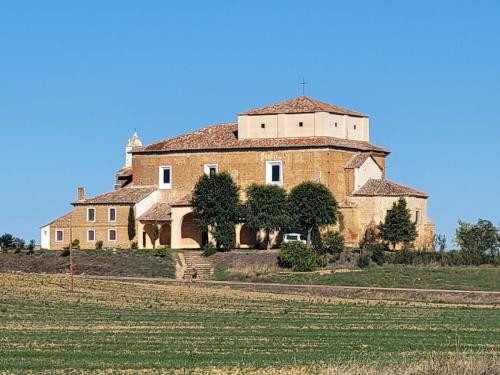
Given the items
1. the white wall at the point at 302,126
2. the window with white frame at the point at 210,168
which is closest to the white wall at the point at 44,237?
the window with white frame at the point at 210,168

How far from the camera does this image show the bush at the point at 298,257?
7681 cm

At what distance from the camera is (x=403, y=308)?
55219 millimetres

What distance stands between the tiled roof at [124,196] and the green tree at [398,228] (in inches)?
650

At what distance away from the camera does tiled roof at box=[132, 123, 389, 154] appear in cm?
8794

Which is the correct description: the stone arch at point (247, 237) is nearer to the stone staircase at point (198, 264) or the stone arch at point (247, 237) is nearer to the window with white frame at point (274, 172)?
the window with white frame at point (274, 172)

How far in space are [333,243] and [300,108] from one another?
11533 mm

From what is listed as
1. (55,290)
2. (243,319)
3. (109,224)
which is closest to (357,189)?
(109,224)

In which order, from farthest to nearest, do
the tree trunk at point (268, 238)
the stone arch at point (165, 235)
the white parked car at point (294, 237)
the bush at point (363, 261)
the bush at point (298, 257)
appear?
the stone arch at point (165, 235) → the tree trunk at point (268, 238) → the white parked car at point (294, 237) → the bush at point (298, 257) → the bush at point (363, 261)

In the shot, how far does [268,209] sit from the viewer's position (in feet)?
279

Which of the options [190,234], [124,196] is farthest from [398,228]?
[124,196]

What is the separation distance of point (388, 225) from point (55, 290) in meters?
28.8

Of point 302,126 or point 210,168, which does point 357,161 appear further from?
point 210,168

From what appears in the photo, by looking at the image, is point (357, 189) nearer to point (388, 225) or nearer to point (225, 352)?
point (388, 225)

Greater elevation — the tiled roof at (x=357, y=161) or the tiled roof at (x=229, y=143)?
the tiled roof at (x=229, y=143)
